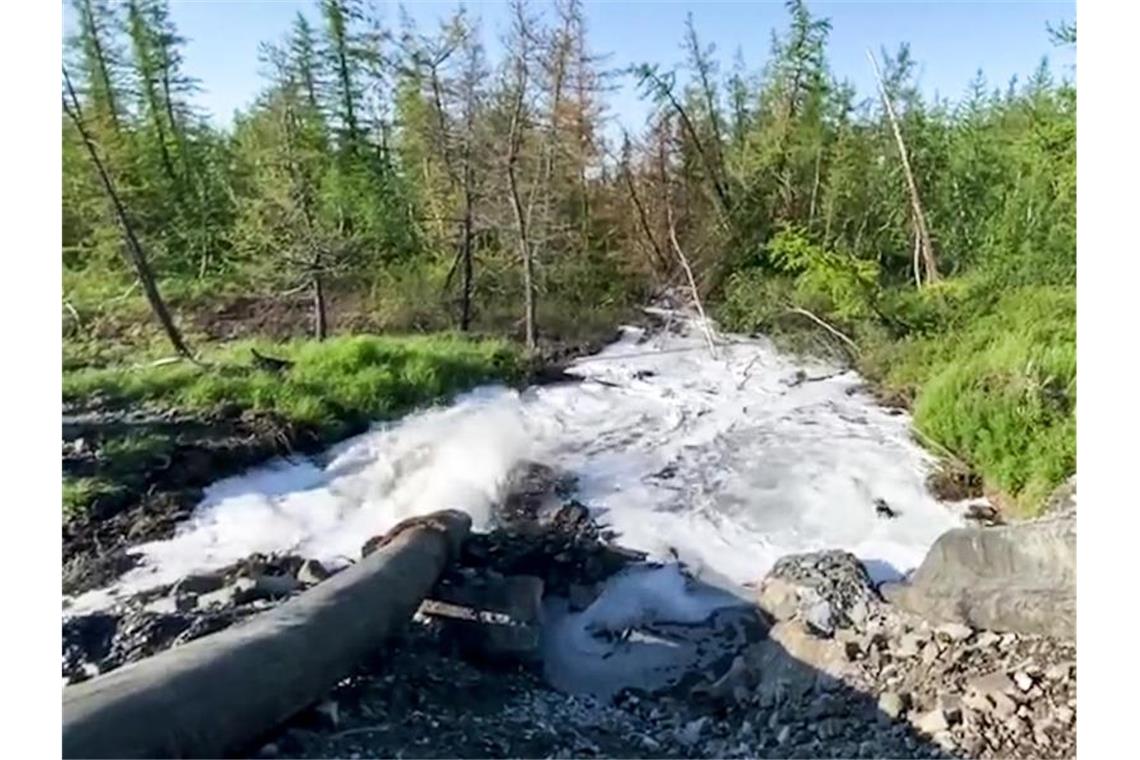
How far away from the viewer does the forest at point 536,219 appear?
1523mm

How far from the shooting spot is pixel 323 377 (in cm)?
156

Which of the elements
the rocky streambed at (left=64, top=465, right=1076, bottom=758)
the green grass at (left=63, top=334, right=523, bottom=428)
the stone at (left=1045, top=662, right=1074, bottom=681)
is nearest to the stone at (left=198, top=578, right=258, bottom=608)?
the rocky streambed at (left=64, top=465, right=1076, bottom=758)

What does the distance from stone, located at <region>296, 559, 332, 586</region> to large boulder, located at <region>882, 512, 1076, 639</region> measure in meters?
0.78

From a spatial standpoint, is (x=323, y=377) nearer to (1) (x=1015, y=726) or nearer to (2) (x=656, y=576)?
(2) (x=656, y=576)

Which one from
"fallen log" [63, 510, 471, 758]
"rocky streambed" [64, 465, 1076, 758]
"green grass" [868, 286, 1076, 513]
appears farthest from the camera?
"green grass" [868, 286, 1076, 513]

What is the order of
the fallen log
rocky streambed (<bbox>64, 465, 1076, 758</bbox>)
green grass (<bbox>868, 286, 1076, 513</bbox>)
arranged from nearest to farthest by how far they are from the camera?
the fallen log → rocky streambed (<bbox>64, 465, 1076, 758</bbox>) → green grass (<bbox>868, 286, 1076, 513</bbox>)

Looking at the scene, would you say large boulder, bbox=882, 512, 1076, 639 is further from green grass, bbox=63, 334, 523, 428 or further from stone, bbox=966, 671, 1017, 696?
green grass, bbox=63, 334, 523, 428

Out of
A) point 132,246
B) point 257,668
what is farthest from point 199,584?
point 132,246

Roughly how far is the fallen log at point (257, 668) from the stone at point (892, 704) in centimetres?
61

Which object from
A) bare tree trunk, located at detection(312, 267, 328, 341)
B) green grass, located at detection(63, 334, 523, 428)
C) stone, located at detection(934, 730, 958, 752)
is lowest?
stone, located at detection(934, 730, 958, 752)

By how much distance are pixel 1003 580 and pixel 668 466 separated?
0.49m

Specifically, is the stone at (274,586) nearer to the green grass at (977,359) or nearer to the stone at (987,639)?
the green grass at (977,359)

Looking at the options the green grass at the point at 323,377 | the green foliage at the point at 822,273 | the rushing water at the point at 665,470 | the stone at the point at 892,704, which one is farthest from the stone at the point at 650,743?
the green foliage at the point at 822,273

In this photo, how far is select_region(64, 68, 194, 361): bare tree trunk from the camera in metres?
1.50
